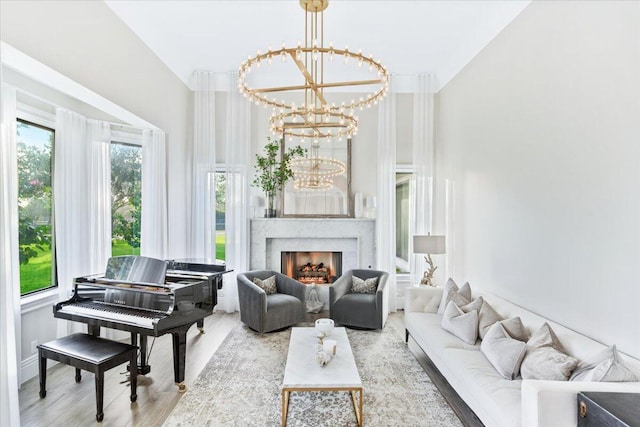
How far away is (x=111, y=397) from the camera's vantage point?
3039mm

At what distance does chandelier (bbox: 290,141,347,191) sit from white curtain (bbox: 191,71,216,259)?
54.0 inches

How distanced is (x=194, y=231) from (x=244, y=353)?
7.88ft

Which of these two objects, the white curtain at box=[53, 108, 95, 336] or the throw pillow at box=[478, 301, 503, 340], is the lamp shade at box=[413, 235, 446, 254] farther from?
the white curtain at box=[53, 108, 95, 336]

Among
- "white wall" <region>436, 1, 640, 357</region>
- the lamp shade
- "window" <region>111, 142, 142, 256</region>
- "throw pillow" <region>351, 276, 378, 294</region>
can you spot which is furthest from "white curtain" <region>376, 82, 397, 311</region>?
"window" <region>111, 142, 142, 256</region>

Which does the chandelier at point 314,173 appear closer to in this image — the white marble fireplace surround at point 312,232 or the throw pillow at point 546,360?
the white marble fireplace surround at point 312,232

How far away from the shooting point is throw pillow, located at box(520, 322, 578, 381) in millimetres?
2188

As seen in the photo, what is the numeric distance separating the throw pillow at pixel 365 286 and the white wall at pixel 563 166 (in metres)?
1.38

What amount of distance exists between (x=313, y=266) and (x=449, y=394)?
3.34 metres

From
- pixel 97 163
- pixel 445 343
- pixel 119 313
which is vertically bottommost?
pixel 445 343

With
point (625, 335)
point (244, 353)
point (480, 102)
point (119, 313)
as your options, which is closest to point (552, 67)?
point (480, 102)

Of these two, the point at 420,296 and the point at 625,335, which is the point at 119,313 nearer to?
the point at 420,296

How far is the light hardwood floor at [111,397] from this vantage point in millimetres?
2713

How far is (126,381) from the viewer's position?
3320 mm

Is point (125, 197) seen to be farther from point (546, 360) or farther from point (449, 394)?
point (546, 360)
